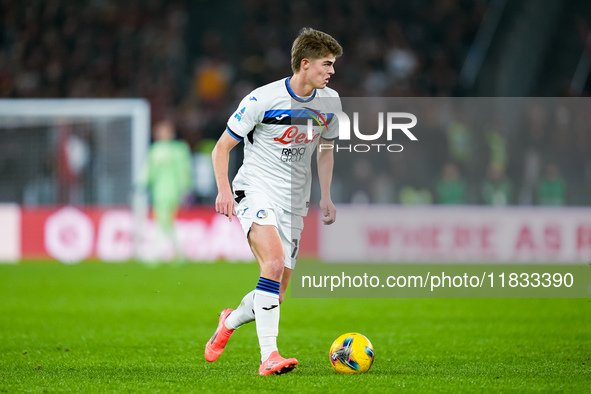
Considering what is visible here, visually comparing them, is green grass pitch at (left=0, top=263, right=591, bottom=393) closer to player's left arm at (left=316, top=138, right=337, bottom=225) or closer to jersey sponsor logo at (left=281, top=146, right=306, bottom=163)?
player's left arm at (left=316, top=138, right=337, bottom=225)

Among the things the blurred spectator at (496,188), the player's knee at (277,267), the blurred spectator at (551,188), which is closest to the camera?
the player's knee at (277,267)

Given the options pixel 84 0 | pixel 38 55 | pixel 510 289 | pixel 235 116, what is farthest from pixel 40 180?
pixel 235 116

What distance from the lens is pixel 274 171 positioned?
5590 mm

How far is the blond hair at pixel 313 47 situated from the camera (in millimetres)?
5375

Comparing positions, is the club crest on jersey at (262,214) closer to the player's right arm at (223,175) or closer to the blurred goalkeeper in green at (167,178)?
the player's right arm at (223,175)

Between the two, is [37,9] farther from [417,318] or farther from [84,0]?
[417,318]

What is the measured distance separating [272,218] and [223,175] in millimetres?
392

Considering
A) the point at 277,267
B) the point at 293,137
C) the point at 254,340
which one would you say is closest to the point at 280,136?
the point at 293,137

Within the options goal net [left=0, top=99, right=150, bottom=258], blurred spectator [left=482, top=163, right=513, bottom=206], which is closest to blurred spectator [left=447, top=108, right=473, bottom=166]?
blurred spectator [left=482, top=163, right=513, bottom=206]

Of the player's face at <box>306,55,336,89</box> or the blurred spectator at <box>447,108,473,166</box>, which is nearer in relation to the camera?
the player's face at <box>306,55,336,89</box>

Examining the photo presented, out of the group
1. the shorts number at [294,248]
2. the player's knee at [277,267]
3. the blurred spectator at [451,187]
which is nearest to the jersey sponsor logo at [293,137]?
the shorts number at [294,248]

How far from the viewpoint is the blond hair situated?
17.6ft

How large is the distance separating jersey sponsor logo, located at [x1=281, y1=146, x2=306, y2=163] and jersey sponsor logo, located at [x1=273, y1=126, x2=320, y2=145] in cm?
5

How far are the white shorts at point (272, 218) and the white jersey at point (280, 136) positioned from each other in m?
0.05
